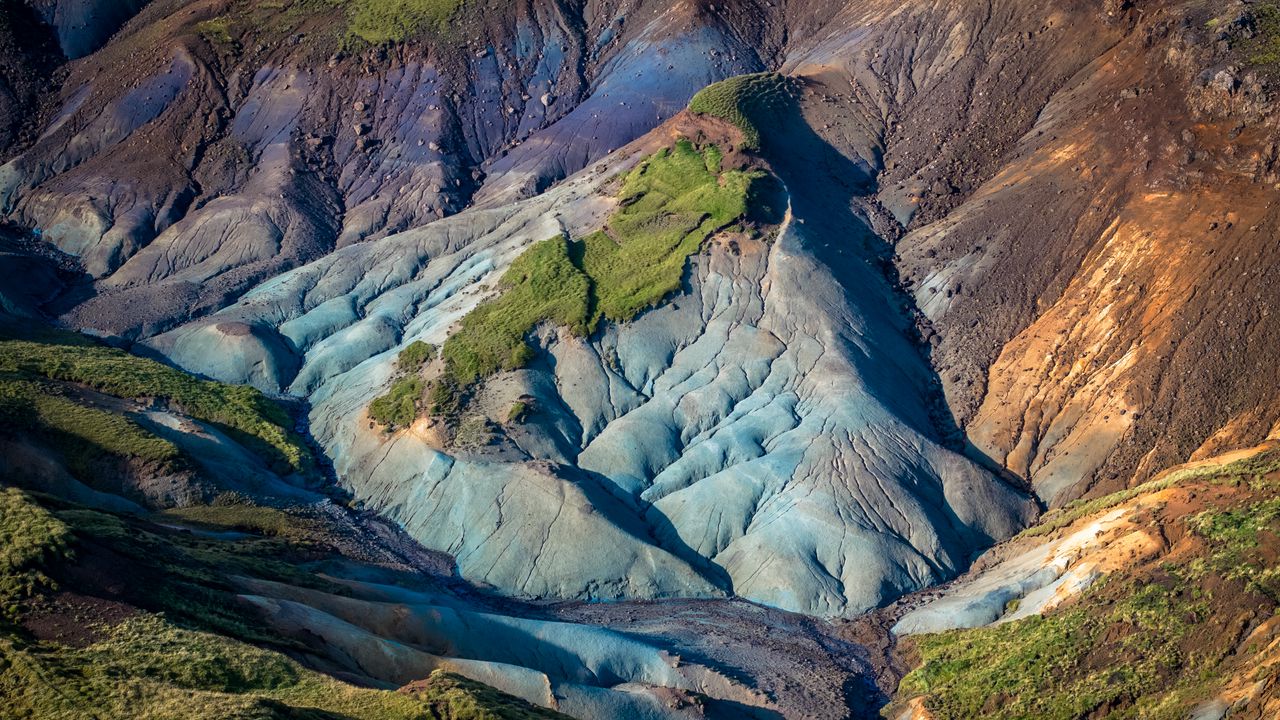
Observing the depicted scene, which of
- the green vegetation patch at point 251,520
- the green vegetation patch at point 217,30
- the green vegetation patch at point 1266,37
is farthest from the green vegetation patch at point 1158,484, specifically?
the green vegetation patch at point 217,30

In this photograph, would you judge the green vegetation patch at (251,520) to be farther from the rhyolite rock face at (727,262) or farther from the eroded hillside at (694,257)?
the rhyolite rock face at (727,262)

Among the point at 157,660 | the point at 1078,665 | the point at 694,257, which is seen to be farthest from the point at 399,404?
the point at 1078,665

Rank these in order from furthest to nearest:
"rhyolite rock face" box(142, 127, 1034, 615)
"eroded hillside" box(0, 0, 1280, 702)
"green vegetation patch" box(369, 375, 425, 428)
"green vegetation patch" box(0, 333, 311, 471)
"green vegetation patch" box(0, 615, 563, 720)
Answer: "green vegetation patch" box(369, 375, 425, 428), "green vegetation patch" box(0, 333, 311, 471), "eroded hillside" box(0, 0, 1280, 702), "rhyolite rock face" box(142, 127, 1034, 615), "green vegetation patch" box(0, 615, 563, 720)

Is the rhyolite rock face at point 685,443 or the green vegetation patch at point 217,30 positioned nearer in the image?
the rhyolite rock face at point 685,443

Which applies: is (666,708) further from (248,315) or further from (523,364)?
(248,315)

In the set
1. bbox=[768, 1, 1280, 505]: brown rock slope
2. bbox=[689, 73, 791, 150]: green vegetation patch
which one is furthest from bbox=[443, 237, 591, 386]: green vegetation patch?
bbox=[768, 1, 1280, 505]: brown rock slope

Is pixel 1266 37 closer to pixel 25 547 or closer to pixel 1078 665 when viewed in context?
pixel 1078 665

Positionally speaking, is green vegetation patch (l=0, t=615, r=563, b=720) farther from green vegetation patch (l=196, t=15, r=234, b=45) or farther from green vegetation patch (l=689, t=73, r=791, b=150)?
green vegetation patch (l=196, t=15, r=234, b=45)
